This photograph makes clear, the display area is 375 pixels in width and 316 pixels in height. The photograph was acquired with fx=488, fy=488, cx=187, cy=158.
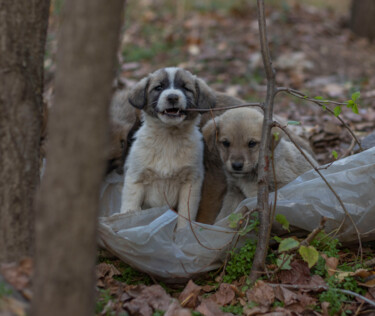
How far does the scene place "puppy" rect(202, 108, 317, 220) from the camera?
402cm

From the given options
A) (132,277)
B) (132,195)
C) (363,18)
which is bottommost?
(132,277)

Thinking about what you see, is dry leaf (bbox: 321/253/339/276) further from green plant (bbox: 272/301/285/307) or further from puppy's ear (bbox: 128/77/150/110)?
puppy's ear (bbox: 128/77/150/110)

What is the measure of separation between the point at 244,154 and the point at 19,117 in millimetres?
1978

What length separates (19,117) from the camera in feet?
8.47

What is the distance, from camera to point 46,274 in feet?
6.40

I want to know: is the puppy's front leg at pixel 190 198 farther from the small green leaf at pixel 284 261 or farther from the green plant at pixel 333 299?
the green plant at pixel 333 299

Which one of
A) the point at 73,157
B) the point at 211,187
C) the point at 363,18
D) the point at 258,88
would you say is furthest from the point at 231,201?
the point at 363,18

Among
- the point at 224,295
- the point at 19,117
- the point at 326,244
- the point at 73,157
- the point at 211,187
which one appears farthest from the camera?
the point at 211,187

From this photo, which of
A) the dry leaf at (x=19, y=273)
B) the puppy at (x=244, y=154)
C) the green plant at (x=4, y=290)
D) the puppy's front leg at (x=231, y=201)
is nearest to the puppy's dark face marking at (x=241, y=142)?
the puppy at (x=244, y=154)

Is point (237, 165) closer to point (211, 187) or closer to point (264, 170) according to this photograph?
point (211, 187)

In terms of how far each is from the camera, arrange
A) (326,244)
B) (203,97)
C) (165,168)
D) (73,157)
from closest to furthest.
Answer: (73,157), (326,244), (165,168), (203,97)

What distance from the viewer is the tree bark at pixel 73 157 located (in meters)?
1.93

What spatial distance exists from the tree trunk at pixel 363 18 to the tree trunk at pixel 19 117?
384 inches

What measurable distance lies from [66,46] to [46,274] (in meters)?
0.92
